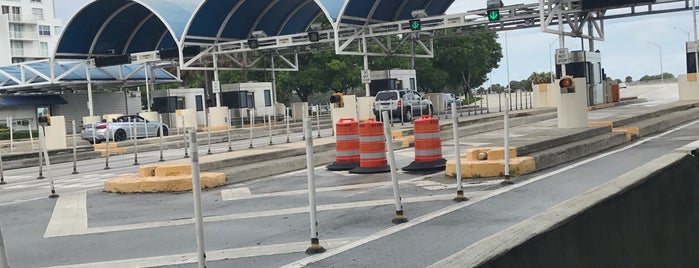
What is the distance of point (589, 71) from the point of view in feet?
126

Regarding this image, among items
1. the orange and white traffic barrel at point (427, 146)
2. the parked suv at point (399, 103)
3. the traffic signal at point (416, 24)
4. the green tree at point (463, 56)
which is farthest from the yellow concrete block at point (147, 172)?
the green tree at point (463, 56)

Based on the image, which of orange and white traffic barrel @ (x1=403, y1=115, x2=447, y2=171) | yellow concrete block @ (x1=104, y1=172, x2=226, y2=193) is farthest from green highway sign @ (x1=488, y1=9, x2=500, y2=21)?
yellow concrete block @ (x1=104, y1=172, x2=226, y2=193)

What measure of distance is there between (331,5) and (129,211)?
28.0 metres

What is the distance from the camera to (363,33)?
3934 centimetres

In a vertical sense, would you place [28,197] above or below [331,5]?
below

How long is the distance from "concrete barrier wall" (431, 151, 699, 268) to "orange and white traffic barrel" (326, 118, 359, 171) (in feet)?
28.5

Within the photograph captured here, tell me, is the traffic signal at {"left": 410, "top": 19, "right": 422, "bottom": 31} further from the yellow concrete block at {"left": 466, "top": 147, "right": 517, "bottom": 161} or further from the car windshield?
the yellow concrete block at {"left": 466, "top": 147, "right": 517, "bottom": 161}

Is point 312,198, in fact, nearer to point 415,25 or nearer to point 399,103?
point 399,103

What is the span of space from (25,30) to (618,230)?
10653 cm

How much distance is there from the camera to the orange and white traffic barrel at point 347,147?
573 inches

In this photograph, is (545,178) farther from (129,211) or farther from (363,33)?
(363,33)

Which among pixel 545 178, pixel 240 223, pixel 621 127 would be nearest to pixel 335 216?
pixel 240 223

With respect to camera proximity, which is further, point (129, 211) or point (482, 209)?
point (129, 211)

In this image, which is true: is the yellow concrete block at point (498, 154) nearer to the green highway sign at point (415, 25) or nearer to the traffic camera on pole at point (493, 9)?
the traffic camera on pole at point (493, 9)
